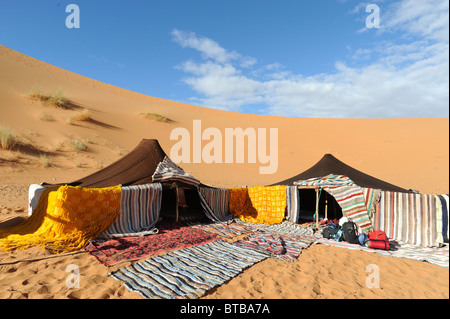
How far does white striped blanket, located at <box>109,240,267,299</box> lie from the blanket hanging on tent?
3242mm

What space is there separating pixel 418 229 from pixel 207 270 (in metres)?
5.25

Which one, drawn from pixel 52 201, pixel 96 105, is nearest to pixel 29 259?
pixel 52 201

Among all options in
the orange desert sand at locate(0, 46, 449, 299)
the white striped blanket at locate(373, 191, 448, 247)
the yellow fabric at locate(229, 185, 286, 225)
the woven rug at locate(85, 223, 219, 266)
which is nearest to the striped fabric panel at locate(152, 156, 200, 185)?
the woven rug at locate(85, 223, 219, 266)

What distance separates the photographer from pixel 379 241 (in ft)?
18.7

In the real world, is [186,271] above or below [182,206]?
below

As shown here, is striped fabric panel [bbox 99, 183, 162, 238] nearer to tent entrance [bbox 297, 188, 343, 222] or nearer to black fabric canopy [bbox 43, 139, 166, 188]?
black fabric canopy [bbox 43, 139, 166, 188]

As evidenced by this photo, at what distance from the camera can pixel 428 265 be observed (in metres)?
4.77

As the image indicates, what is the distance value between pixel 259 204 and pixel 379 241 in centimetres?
410

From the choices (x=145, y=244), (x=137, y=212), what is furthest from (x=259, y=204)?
(x=145, y=244)

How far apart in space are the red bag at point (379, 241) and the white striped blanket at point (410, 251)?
0.09 metres

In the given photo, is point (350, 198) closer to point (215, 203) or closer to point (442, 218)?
point (442, 218)

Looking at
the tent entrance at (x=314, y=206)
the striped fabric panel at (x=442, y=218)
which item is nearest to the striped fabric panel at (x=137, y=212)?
the tent entrance at (x=314, y=206)

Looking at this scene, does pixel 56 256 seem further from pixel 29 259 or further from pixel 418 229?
pixel 418 229

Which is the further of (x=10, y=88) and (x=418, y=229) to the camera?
(x=10, y=88)
